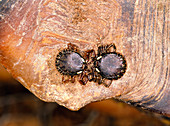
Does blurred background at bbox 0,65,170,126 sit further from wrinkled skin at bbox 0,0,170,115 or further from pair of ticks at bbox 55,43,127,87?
pair of ticks at bbox 55,43,127,87

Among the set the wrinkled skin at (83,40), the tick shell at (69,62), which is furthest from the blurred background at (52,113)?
the tick shell at (69,62)

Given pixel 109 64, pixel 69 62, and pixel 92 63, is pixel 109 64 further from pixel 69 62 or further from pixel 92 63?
pixel 69 62

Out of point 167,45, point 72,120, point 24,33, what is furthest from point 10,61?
point 72,120

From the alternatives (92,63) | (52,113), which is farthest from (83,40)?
(52,113)

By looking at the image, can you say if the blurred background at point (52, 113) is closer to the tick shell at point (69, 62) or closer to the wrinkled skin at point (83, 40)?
the wrinkled skin at point (83, 40)

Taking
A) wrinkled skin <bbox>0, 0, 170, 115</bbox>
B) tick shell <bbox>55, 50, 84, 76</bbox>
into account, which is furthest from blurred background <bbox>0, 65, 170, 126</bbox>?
tick shell <bbox>55, 50, 84, 76</bbox>

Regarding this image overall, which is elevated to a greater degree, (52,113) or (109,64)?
(109,64)
